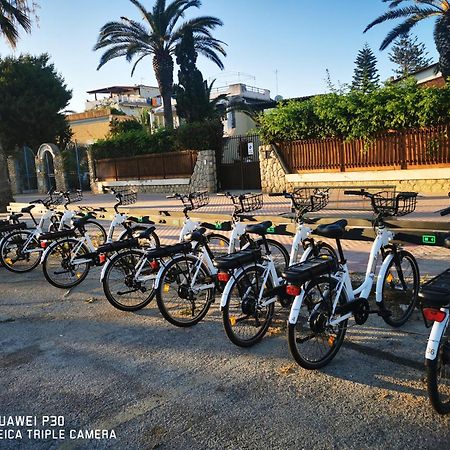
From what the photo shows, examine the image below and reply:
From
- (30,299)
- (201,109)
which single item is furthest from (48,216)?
(201,109)

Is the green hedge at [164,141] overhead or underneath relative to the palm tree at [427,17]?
underneath

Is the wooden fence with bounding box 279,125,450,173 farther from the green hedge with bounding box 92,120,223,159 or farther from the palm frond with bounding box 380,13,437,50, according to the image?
the palm frond with bounding box 380,13,437,50

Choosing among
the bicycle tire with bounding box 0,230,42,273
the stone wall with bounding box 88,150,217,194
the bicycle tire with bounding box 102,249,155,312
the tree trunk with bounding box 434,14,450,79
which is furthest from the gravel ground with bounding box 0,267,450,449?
the tree trunk with bounding box 434,14,450,79

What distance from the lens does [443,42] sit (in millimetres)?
16984

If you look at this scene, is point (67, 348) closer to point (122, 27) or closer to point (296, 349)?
point (296, 349)

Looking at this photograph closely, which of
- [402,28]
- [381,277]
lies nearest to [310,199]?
[381,277]

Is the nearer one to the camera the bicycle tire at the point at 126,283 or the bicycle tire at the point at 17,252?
the bicycle tire at the point at 126,283

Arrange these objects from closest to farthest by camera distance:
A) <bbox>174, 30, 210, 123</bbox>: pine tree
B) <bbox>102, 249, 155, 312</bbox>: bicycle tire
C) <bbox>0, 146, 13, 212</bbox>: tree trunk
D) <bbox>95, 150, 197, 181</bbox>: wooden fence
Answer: <bbox>102, 249, 155, 312</bbox>: bicycle tire
<bbox>0, 146, 13, 212</bbox>: tree trunk
<bbox>95, 150, 197, 181</bbox>: wooden fence
<bbox>174, 30, 210, 123</bbox>: pine tree

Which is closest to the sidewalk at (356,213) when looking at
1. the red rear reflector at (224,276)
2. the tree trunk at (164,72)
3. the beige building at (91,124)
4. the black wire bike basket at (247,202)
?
the black wire bike basket at (247,202)

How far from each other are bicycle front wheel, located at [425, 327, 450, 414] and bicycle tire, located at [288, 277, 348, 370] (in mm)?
914

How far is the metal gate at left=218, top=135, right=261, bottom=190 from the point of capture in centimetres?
1869

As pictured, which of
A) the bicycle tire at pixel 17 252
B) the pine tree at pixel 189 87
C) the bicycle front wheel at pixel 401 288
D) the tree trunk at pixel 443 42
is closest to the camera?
the bicycle front wheel at pixel 401 288

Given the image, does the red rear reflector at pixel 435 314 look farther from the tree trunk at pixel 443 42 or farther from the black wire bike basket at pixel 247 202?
the tree trunk at pixel 443 42

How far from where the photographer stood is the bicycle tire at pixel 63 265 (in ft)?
21.4
